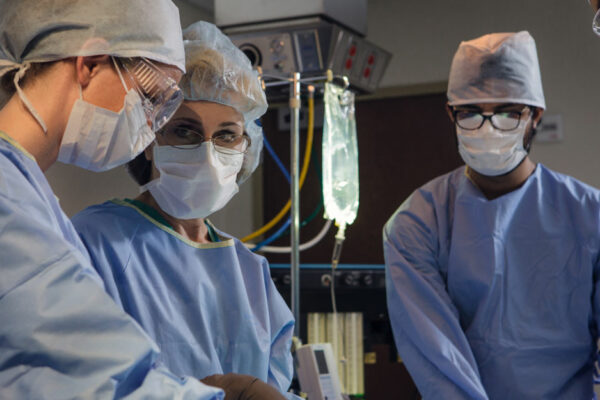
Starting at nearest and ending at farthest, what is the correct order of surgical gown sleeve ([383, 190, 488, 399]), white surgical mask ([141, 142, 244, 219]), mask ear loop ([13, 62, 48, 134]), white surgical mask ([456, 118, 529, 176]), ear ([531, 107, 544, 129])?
mask ear loop ([13, 62, 48, 134])
white surgical mask ([141, 142, 244, 219])
surgical gown sleeve ([383, 190, 488, 399])
white surgical mask ([456, 118, 529, 176])
ear ([531, 107, 544, 129])

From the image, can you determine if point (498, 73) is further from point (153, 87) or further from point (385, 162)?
point (385, 162)

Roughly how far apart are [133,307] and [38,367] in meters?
0.46

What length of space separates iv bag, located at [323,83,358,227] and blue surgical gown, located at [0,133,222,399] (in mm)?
1321

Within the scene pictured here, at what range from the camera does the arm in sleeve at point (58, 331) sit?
2.45 feet

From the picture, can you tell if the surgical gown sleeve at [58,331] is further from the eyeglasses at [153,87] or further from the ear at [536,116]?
the ear at [536,116]

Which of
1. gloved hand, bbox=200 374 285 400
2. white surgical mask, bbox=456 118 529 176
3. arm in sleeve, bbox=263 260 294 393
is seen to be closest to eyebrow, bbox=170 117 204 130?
arm in sleeve, bbox=263 260 294 393

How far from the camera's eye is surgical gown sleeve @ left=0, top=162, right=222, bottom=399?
0.75 m

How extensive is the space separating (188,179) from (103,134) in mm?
341

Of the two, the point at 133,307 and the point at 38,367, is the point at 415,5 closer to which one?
the point at 133,307

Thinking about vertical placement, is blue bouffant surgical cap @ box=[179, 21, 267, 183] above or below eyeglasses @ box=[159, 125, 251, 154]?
above

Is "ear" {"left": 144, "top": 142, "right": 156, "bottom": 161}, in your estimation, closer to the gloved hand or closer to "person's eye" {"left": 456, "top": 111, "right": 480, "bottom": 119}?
the gloved hand

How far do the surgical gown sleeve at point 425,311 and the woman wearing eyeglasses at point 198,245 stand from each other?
51 centimetres

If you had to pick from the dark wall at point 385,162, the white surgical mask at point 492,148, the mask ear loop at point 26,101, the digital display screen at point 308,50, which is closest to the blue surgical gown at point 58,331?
the mask ear loop at point 26,101

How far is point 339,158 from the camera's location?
2.16 meters
